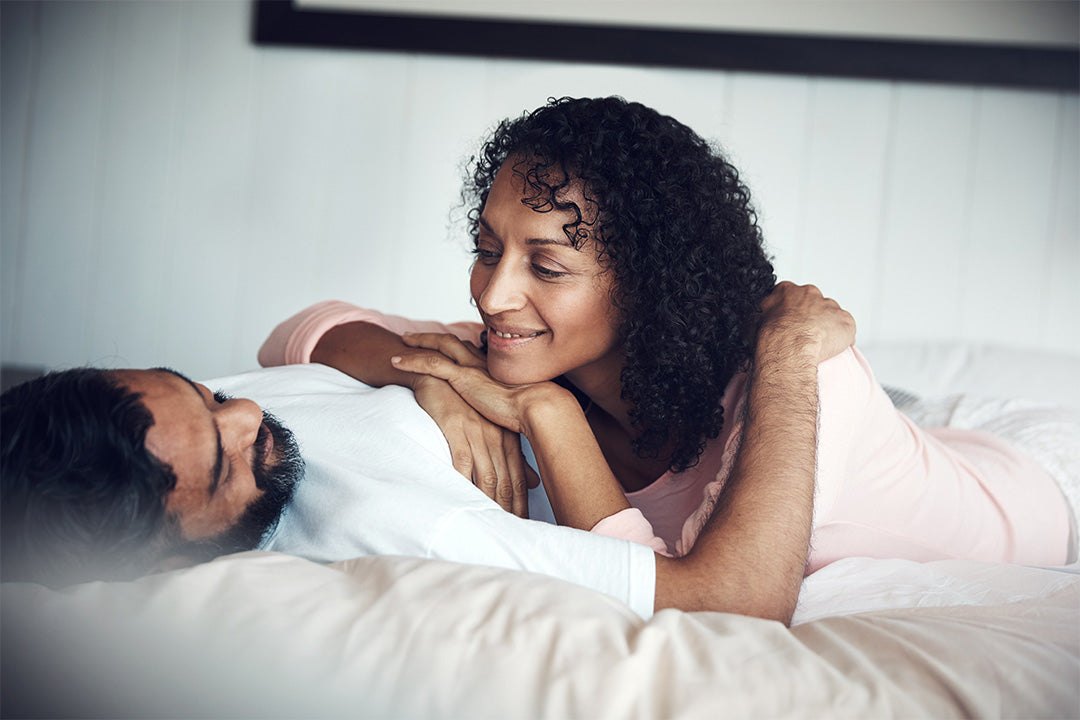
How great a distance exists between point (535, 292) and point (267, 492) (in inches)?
19.9

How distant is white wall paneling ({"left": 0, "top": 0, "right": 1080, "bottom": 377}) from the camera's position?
2209mm

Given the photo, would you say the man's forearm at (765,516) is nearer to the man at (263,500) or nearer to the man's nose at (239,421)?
the man at (263,500)

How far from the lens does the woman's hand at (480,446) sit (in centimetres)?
110

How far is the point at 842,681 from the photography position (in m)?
0.61

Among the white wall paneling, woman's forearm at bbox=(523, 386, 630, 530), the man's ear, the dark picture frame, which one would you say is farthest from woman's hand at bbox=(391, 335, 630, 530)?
the dark picture frame

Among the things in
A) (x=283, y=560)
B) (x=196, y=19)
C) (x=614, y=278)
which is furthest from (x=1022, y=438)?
(x=196, y=19)

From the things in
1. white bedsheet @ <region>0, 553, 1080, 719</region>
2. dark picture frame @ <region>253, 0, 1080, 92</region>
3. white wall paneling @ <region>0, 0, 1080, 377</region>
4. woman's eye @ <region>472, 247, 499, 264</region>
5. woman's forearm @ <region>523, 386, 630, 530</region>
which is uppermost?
dark picture frame @ <region>253, 0, 1080, 92</region>

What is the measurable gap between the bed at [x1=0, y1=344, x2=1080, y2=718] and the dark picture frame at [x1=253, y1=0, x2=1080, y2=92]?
1799 millimetres

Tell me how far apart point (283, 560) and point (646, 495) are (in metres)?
0.70

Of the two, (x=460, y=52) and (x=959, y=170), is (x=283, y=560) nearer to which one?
(x=460, y=52)

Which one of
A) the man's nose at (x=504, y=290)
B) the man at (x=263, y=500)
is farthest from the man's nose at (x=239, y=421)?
the man's nose at (x=504, y=290)

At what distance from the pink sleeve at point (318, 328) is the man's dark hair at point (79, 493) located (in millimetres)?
562

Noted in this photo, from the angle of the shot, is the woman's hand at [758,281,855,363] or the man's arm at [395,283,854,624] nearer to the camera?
the man's arm at [395,283,854,624]

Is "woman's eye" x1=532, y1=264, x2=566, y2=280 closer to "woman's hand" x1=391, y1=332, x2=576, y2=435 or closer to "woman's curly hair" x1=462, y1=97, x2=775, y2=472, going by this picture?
"woman's curly hair" x1=462, y1=97, x2=775, y2=472
